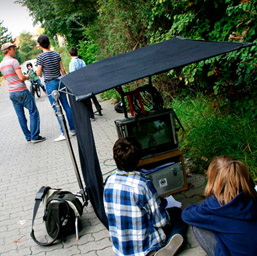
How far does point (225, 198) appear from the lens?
2.07m

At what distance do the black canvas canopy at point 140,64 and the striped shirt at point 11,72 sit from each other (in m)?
3.46

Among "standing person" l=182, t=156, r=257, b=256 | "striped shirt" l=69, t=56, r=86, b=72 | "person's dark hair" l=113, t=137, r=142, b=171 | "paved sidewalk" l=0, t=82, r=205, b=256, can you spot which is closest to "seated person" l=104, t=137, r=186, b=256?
"person's dark hair" l=113, t=137, r=142, b=171

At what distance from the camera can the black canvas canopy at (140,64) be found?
2.47 meters

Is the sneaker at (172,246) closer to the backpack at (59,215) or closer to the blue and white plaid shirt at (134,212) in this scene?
the blue and white plaid shirt at (134,212)

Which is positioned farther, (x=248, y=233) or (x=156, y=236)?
(x=156, y=236)

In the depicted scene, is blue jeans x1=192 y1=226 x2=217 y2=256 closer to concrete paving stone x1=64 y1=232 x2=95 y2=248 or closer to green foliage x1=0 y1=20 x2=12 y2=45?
concrete paving stone x1=64 y1=232 x2=95 y2=248

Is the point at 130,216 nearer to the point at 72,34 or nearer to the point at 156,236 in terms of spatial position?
the point at 156,236

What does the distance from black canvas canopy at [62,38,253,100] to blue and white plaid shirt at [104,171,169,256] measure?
2.62ft

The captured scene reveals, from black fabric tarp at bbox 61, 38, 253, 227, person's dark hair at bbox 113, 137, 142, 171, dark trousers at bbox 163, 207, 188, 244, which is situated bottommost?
dark trousers at bbox 163, 207, 188, 244

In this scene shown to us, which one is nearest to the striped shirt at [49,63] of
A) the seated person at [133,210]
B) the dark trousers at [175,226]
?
the seated person at [133,210]

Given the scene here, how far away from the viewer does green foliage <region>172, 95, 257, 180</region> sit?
403cm

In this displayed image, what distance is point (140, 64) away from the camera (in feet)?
9.31

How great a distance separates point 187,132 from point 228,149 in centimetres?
101

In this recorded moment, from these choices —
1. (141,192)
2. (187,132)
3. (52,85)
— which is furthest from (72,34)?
(141,192)
